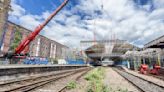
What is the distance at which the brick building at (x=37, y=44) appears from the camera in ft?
198

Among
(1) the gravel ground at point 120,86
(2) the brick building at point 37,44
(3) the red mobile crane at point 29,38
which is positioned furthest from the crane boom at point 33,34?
(2) the brick building at point 37,44

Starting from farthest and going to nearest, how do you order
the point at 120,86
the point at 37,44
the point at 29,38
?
the point at 37,44 → the point at 29,38 → the point at 120,86

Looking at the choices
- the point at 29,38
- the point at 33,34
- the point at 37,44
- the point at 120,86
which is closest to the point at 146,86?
the point at 120,86

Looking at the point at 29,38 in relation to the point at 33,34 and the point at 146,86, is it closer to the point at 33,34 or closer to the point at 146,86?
the point at 33,34

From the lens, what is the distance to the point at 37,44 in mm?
83812

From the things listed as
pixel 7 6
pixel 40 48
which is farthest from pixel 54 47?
pixel 7 6

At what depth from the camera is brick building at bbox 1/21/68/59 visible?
198 ft

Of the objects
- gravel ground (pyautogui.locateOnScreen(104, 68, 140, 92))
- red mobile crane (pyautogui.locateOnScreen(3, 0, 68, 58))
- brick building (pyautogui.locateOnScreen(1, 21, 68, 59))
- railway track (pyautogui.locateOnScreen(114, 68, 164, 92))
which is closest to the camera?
gravel ground (pyautogui.locateOnScreen(104, 68, 140, 92))

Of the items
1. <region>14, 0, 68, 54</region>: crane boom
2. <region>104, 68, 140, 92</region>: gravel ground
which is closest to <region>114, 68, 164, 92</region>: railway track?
<region>104, 68, 140, 92</region>: gravel ground

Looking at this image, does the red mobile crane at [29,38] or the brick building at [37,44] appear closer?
the red mobile crane at [29,38]

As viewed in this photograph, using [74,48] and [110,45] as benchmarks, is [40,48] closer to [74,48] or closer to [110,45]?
[74,48]

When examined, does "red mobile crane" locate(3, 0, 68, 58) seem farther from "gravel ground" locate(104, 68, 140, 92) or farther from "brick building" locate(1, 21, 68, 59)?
"brick building" locate(1, 21, 68, 59)

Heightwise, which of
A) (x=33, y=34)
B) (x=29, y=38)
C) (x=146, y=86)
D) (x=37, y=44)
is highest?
(x=37, y=44)

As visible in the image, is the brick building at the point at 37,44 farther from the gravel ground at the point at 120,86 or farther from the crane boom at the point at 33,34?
the gravel ground at the point at 120,86
